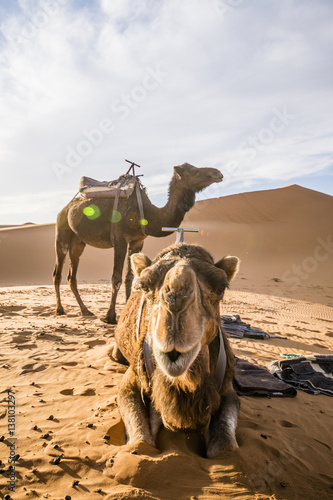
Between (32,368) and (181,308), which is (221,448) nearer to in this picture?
(181,308)

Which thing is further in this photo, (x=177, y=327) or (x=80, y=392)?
(x=80, y=392)

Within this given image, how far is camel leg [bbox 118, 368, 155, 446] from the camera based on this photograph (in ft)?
7.81

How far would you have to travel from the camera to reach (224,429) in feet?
7.71

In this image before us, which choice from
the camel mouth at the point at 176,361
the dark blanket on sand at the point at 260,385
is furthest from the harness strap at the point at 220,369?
the dark blanket on sand at the point at 260,385

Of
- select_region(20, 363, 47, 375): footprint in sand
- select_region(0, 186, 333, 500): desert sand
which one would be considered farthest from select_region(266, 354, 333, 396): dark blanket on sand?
select_region(20, 363, 47, 375): footprint in sand

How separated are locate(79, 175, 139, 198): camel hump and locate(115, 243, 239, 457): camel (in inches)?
185

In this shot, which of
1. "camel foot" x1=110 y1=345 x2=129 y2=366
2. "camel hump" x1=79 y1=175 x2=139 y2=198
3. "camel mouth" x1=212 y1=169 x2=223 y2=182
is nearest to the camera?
"camel foot" x1=110 y1=345 x2=129 y2=366

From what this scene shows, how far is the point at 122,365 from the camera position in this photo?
423 cm

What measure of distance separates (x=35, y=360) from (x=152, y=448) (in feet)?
8.99

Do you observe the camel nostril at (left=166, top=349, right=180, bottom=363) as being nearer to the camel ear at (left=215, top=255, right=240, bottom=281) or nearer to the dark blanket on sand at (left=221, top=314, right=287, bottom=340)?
the camel ear at (left=215, top=255, right=240, bottom=281)

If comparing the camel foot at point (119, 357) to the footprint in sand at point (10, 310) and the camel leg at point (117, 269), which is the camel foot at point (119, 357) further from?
the footprint in sand at point (10, 310)

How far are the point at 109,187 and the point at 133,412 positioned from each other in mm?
6001

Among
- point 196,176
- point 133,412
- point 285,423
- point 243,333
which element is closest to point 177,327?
point 133,412

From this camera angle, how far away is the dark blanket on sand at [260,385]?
3.49 meters
